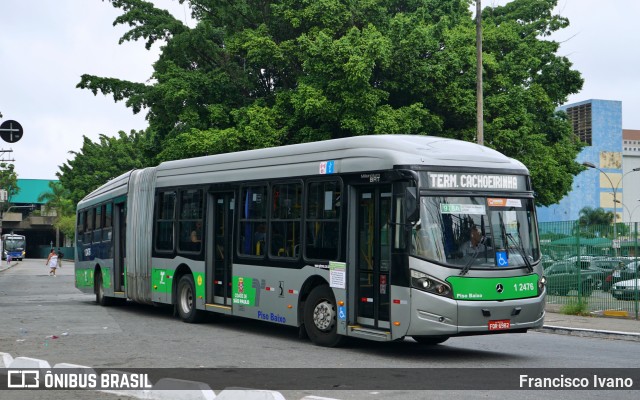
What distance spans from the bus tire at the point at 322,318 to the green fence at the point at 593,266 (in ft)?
29.9

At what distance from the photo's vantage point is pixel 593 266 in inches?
832

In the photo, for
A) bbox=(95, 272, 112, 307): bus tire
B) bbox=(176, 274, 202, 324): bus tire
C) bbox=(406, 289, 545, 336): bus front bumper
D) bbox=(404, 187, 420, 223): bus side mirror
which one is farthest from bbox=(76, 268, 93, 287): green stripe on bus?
bbox=(406, 289, 545, 336): bus front bumper

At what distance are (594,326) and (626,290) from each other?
215 centimetres

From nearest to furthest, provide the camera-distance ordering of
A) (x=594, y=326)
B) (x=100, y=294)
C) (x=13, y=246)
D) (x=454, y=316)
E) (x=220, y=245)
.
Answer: (x=454, y=316) → (x=220, y=245) → (x=594, y=326) → (x=100, y=294) → (x=13, y=246)

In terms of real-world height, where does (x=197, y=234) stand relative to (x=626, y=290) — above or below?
above

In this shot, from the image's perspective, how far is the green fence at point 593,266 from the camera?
66.2 ft

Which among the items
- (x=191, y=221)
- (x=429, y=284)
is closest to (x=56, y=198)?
(x=191, y=221)

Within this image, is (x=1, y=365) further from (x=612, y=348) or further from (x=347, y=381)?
Result: (x=612, y=348)

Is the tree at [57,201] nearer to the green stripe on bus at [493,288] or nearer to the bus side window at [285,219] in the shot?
the bus side window at [285,219]

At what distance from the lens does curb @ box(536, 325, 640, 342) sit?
55.3ft

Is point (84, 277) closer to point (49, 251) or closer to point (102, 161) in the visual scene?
point (102, 161)

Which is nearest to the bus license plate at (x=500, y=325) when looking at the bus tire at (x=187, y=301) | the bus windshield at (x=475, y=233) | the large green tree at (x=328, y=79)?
the bus windshield at (x=475, y=233)

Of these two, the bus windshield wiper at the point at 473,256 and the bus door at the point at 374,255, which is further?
the bus door at the point at 374,255

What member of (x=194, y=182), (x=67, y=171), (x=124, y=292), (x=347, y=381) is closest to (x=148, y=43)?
(x=124, y=292)
